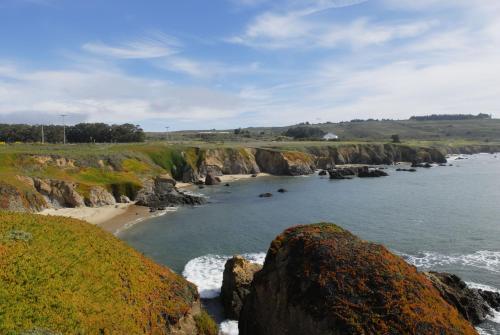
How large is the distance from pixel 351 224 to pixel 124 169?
42242 mm

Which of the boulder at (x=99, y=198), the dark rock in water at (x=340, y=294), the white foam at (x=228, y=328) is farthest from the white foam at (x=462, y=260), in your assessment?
the boulder at (x=99, y=198)

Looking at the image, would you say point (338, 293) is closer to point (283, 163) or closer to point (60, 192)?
point (60, 192)

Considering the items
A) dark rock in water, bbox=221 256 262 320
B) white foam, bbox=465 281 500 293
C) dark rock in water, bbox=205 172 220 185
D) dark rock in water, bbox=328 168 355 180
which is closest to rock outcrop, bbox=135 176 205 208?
dark rock in water, bbox=205 172 220 185

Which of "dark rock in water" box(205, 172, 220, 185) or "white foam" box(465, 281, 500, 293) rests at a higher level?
"dark rock in water" box(205, 172, 220, 185)

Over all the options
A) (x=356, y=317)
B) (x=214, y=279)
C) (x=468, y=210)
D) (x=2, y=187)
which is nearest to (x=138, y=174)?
(x=2, y=187)

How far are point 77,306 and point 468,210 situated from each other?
190ft

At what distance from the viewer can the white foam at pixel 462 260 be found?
119ft

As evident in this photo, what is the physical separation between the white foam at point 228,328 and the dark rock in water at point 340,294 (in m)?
4.23

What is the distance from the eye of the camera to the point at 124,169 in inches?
2995

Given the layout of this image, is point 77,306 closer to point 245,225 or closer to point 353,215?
point 245,225

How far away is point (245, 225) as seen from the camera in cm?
5281

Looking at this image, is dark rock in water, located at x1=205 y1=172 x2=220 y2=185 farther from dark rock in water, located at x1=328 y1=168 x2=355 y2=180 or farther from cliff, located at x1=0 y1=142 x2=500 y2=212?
dark rock in water, located at x1=328 y1=168 x2=355 y2=180

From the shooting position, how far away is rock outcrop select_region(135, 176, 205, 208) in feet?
216

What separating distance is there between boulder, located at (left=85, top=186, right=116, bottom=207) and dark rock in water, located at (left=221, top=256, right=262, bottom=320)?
121 feet
